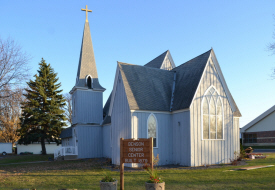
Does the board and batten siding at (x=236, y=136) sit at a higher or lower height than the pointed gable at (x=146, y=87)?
lower

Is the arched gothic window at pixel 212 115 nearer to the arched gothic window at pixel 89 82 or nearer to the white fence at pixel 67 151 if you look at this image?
the arched gothic window at pixel 89 82

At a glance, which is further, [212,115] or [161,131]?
[161,131]

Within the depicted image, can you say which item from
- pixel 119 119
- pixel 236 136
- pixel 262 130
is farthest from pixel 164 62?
pixel 262 130

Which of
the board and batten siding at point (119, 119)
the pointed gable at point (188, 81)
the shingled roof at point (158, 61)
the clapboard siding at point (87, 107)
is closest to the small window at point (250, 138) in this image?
the shingled roof at point (158, 61)

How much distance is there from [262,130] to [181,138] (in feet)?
88.0

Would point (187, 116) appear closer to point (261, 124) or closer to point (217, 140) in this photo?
point (217, 140)

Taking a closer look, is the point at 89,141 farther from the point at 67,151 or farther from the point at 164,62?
the point at 164,62

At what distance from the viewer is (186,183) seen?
10.8 metres

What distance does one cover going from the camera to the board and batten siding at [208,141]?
17.0 m

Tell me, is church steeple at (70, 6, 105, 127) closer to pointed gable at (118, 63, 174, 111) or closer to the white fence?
the white fence

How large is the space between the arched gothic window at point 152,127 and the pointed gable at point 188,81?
166 centimetres

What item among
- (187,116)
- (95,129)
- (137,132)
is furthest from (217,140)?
(95,129)

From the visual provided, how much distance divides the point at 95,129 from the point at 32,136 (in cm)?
1306

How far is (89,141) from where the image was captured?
27.3 meters
